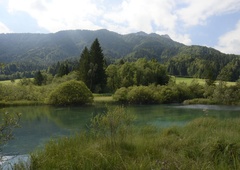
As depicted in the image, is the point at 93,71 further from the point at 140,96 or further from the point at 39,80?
the point at 39,80

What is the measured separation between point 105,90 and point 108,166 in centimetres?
6125

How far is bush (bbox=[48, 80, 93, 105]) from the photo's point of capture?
45.2m

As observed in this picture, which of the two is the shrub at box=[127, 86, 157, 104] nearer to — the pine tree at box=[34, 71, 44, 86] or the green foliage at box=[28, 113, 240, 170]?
the pine tree at box=[34, 71, 44, 86]

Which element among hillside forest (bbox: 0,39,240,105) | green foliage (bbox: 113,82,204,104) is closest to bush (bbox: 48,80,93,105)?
hillside forest (bbox: 0,39,240,105)

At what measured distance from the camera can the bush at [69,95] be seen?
45.2 metres

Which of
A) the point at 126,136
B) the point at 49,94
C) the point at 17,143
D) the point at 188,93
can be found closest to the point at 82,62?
the point at 49,94

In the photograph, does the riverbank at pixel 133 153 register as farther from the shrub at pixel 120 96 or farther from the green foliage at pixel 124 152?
the shrub at pixel 120 96

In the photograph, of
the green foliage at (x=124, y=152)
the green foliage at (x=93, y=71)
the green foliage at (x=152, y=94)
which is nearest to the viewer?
the green foliage at (x=124, y=152)

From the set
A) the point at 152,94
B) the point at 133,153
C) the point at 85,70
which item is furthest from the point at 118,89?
the point at 133,153

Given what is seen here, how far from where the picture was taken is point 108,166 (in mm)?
5348

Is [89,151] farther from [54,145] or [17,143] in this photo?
[17,143]

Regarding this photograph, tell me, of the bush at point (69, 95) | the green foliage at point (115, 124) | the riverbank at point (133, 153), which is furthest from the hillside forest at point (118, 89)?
the riverbank at point (133, 153)

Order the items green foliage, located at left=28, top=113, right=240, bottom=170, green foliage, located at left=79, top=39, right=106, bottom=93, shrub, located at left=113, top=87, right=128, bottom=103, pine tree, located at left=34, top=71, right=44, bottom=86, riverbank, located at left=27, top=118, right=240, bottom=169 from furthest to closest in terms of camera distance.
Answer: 1. pine tree, located at left=34, top=71, right=44, bottom=86
2. green foliage, located at left=79, top=39, right=106, bottom=93
3. shrub, located at left=113, top=87, right=128, bottom=103
4. green foliage, located at left=28, top=113, right=240, bottom=170
5. riverbank, located at left=27, top=118, right=240, bottom=169

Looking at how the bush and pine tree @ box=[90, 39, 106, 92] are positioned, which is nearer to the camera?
the bush
